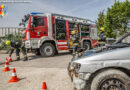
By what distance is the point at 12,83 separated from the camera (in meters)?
3.26

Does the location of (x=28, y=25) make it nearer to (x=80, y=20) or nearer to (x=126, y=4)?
(x=80, y=20)

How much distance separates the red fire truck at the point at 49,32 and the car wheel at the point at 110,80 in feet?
18.8

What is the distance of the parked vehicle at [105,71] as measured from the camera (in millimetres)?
1988

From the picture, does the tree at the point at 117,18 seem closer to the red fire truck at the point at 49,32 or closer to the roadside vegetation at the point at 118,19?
the roadside vegetation at the point at 118,19

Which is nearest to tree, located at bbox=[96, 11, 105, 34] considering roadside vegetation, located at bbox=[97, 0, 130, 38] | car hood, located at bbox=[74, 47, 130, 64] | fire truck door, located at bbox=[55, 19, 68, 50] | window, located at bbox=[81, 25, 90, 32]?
roadside vegetation, located at bbox=[97, 0, 130, 38]

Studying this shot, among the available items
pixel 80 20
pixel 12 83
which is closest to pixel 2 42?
pixel 80 20

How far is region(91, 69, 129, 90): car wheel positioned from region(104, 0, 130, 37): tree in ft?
81.1

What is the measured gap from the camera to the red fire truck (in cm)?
722

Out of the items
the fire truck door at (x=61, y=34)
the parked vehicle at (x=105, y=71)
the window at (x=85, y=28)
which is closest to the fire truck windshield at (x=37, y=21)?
the fire truck door at (x=61, y=34)

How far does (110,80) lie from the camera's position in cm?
203

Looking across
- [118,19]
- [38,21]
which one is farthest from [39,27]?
[118,19]

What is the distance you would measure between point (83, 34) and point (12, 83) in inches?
276

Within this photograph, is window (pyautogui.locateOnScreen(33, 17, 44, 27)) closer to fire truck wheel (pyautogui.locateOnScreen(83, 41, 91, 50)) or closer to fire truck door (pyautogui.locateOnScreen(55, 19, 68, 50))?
fire truck door (pyautogui.locateOnScreen(55, 19, 68, 50))

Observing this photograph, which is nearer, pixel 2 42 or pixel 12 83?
pixel 12 83
